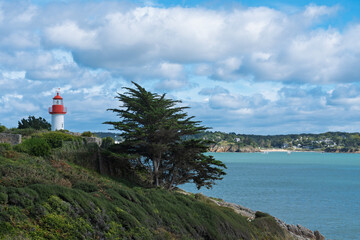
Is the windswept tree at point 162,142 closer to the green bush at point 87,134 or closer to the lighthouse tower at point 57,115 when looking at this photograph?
the green bush at point 87,134

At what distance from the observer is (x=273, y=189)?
46.4m

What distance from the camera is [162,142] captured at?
23000 millimetres

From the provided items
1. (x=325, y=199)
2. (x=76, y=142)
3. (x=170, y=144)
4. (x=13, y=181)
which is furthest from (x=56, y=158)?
(x=325, y=199)

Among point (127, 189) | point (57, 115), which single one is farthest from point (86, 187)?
point (57, 115)

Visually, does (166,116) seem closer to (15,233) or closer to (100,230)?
(100,230)

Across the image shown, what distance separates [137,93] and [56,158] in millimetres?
6677

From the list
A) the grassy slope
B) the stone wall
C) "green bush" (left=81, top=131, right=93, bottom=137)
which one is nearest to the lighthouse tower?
"green bush" (left=81, top=131, right=93, bottom=137)

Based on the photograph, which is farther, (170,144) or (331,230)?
(331,230)

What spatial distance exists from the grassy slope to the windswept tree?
803 centimetres

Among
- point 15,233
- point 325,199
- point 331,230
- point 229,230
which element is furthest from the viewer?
point 325,199

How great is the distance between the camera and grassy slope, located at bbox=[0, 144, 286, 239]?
839cm

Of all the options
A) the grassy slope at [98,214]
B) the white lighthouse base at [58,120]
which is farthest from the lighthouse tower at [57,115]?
the grassy slope at [98,214]

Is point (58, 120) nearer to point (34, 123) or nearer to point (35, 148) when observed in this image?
point (34, 123)

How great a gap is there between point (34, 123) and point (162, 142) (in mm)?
28923
